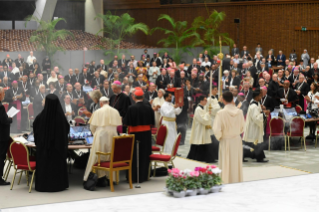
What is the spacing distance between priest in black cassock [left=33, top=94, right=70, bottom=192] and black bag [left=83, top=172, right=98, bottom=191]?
0.37 meters

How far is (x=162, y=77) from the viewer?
14828 mm

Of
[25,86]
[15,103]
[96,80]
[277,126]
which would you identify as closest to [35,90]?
[25,86]

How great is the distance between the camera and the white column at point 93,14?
1816 centimetres

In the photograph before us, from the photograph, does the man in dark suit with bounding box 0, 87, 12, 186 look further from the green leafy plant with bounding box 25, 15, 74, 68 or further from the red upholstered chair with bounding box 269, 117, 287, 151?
the green leafy plant with bounding box 25, 15, 74, 68

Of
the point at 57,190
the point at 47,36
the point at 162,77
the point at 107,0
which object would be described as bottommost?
the point at 57,190

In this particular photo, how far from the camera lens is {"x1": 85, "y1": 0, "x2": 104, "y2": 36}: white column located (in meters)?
18.2

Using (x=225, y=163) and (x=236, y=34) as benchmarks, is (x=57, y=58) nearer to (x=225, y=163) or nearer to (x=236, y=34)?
(x=236, y=34)

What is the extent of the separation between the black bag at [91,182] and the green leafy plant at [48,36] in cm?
1128

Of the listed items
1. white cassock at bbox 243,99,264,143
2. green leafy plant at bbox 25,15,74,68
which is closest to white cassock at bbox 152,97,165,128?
white cassock at bbox 243,99,264,143

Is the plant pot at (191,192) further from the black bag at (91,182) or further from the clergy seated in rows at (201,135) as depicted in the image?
the clergy seated in rows at (201,135)

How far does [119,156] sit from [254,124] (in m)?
3.86

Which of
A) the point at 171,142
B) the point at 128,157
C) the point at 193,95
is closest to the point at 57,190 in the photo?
the point at 128,157

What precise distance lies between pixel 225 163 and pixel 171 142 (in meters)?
3.08

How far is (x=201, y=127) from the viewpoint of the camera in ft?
30.5
